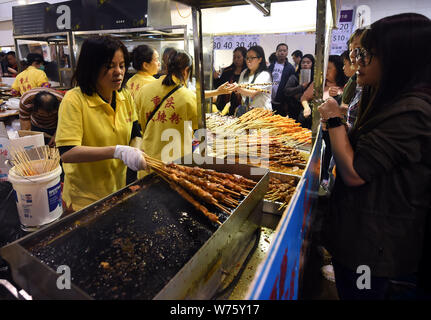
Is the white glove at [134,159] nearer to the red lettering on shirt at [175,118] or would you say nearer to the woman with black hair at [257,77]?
the red lettering on shirt at [175,118]

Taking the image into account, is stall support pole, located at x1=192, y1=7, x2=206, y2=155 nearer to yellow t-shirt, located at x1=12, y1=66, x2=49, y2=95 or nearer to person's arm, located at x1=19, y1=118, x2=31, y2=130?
person's arm, located at x1=19, y1=118, x2=31, y2=130

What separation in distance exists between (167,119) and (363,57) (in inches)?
86.2

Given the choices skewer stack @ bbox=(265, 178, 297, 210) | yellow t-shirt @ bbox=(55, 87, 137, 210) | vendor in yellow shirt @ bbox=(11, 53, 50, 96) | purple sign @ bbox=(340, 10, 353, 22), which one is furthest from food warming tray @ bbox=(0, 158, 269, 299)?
purple sign @ bbox=(340, 10, 353, 22)

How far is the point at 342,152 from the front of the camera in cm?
162

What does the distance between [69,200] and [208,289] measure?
5.88ft

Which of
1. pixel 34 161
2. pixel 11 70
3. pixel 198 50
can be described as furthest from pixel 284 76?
pixel 11 70

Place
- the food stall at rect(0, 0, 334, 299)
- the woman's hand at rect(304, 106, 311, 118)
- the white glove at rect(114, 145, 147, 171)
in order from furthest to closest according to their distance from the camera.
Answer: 1. the woman's hand at rect(304, 106, 311, 118)
2. the white glove at rect(114, 145, 147, 171)
3. the food stall at rect(0, 0, 334, 299)

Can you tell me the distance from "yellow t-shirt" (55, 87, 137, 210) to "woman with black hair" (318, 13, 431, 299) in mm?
1746

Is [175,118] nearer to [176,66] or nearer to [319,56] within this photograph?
[176,66]

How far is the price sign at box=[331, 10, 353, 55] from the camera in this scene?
7129 millimetres

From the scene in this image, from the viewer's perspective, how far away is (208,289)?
1257mm

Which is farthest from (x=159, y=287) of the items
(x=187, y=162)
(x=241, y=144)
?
(x=241, y=144)

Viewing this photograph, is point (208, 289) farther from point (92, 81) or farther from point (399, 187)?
point (92, 81)

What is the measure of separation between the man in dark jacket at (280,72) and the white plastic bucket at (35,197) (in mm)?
5550
